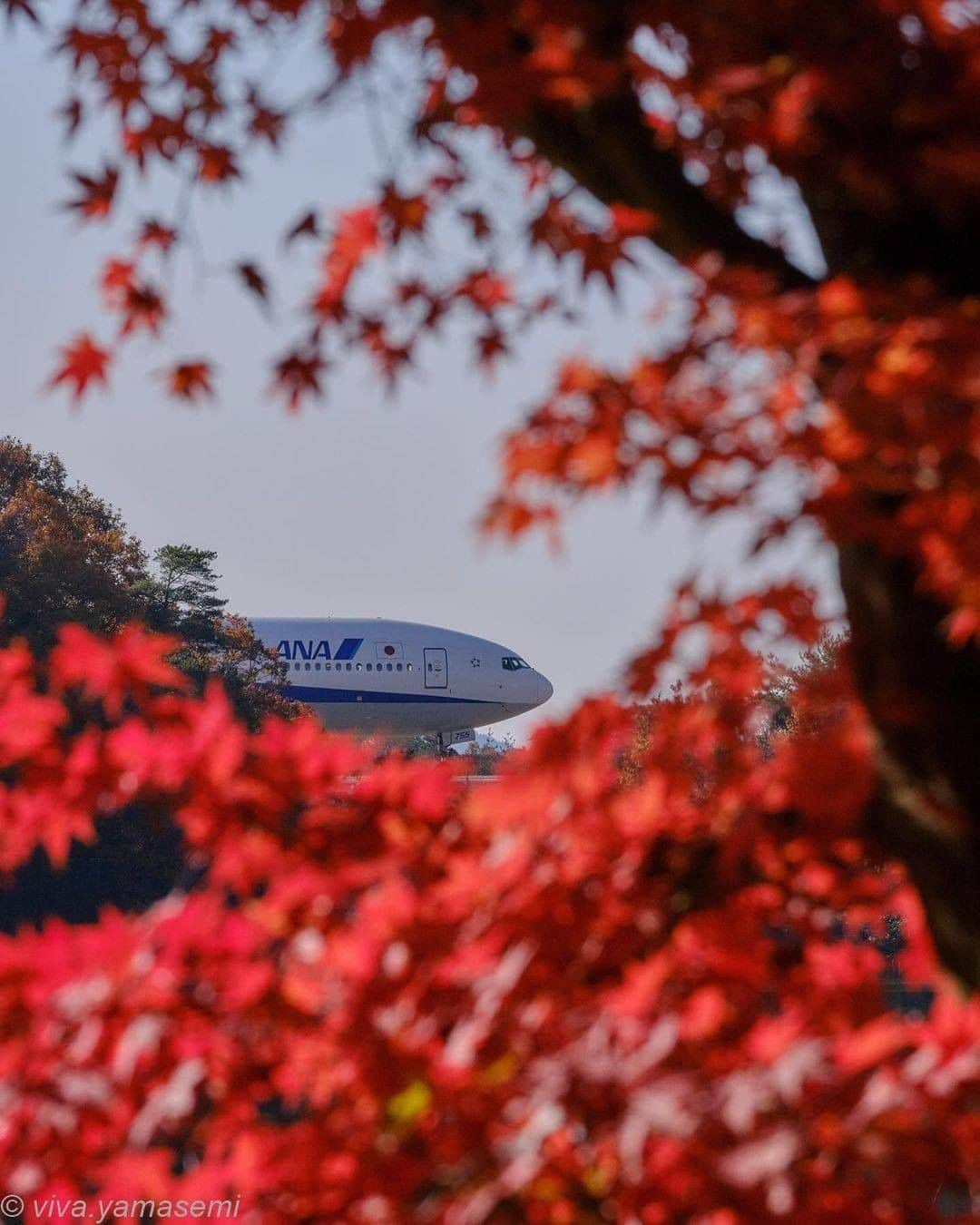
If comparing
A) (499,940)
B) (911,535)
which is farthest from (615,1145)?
(911,535)

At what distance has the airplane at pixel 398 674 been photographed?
62.3 meters

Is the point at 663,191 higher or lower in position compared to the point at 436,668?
lower

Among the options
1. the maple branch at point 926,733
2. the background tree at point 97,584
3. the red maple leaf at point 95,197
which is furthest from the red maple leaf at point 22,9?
the background tree at point 97,584

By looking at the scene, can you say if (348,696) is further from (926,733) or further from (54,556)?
(926,733)

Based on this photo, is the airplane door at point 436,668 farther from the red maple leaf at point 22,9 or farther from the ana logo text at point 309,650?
the red maple leaf at point 22,9

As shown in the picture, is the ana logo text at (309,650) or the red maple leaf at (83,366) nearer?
the red maple leaf at (83,366)

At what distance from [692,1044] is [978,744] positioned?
0.76 meters

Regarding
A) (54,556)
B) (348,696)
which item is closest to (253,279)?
(54,556)

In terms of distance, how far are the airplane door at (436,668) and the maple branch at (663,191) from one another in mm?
59827

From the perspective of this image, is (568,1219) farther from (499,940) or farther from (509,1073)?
(499,940)

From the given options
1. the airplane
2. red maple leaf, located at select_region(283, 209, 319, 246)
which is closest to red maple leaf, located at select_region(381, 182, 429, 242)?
red maple leaf, located at select_region(283, 209, 319, 246)

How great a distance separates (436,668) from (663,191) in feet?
198

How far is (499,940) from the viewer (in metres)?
2.61

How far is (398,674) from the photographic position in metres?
62.8
